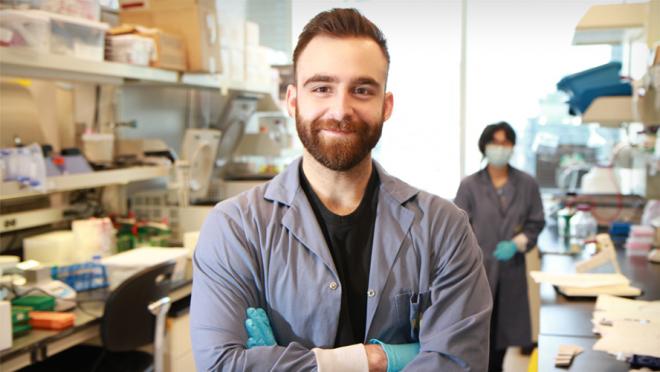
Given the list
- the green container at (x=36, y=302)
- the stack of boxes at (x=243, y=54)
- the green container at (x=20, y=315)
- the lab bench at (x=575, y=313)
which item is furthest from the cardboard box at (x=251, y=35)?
the green container at (x=20, y=315)

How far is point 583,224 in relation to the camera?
4047 mm

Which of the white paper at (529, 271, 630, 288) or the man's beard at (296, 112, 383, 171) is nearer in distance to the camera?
the man's beard at (296, 112, 383, 171)

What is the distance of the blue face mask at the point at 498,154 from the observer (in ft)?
11.9

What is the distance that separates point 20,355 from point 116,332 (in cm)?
37

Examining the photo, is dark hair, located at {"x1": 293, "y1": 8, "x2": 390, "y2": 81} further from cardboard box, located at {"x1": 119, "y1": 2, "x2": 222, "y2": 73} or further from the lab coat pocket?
cardboard box, located at {"x1": 119, "y1": 2, "x2": 222, "y2": 73}

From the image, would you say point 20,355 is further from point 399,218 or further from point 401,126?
point 401,126

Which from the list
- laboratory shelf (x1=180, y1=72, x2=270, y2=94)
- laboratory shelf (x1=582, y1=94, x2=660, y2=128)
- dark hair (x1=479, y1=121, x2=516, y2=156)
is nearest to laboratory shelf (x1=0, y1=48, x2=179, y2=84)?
laboratory shelf (x1=180, y1=72, x2=270, y2=94)

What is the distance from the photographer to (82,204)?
3240 mm

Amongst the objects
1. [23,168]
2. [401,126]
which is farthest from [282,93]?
[23,168]

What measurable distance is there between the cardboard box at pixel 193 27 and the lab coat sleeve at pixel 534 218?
1813 millimetres

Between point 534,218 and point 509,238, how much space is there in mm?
173

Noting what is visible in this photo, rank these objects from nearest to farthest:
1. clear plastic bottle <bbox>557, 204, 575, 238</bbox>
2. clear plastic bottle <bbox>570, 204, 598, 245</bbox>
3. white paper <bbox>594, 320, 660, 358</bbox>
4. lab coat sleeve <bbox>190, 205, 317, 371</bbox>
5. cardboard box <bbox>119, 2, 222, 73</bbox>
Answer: lab coat sleeve <bbox>190, 205, 317, 371</bbox> → white paper <bbox>594, 320, 660, 358</bbox> → cardboard box <bbox>119, 2, 222, 73</bbox> → clear plastic bottle <bbox>570, 204, 598, 245</bbox> → clear plastic bottle <bbox>557, 204, 575, 238</bbox>

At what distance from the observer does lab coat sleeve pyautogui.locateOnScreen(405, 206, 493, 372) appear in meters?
1.37

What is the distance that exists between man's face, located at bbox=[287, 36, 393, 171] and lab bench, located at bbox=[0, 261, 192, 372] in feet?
3.86
